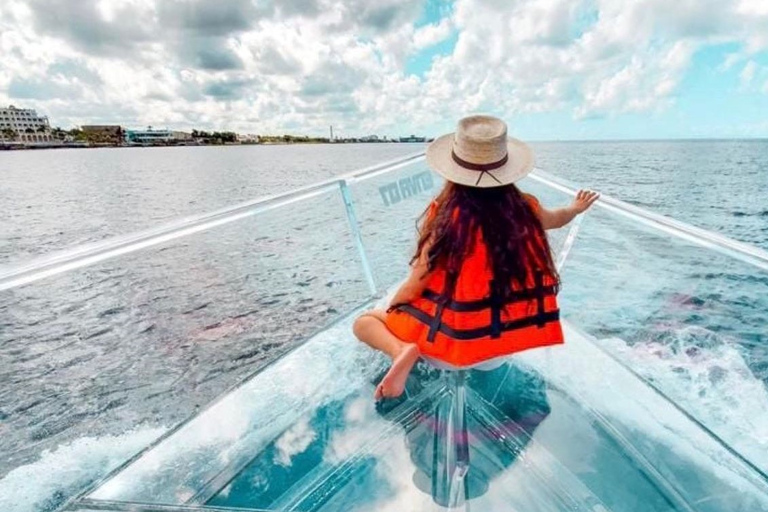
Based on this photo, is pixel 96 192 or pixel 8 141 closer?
pixel 96 192

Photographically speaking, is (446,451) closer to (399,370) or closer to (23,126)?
(399,370)

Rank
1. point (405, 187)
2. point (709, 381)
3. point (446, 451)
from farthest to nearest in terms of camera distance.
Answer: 1. point (709, 381)
2. point (405, 187)
3. point (446, 451)

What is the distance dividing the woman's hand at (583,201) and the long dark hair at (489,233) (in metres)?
0.54

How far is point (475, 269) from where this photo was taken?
4.55ft

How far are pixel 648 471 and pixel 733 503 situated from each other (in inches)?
9.6

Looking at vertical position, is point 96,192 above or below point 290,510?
below

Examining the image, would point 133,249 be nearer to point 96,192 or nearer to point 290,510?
point 290,510

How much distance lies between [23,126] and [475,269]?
15168 centimetres

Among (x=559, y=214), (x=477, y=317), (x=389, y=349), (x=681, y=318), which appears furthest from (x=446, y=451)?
(x=681, y=318)

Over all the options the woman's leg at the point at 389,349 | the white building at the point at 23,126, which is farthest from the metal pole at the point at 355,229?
the white building at the point at 23,126

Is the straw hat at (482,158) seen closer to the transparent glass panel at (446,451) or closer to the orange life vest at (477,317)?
the orange life vest at (477,317)

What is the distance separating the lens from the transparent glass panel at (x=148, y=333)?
4.24 m

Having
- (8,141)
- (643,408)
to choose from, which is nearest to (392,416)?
(643,408)

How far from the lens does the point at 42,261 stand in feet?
4.58
